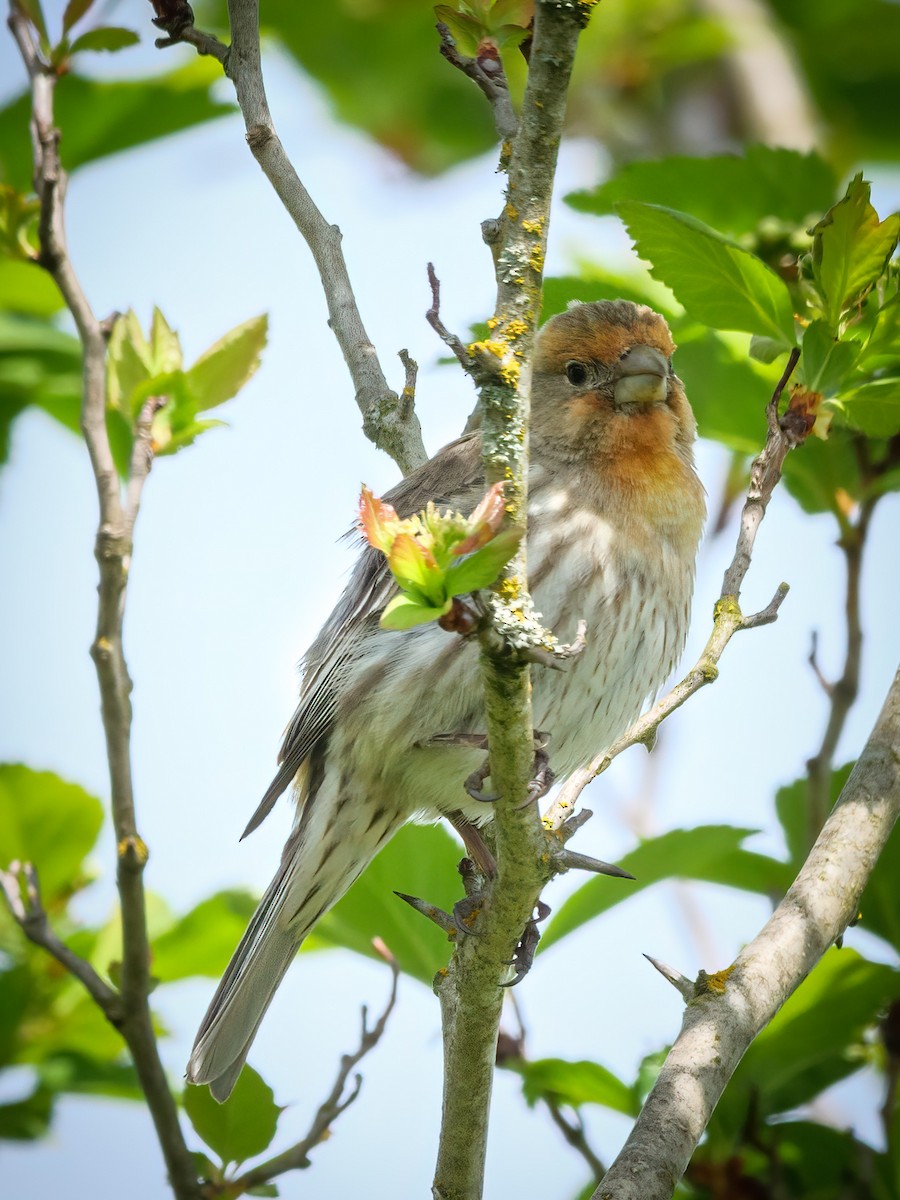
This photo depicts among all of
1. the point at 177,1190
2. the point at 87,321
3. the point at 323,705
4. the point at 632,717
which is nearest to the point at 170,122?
the point at 87,321

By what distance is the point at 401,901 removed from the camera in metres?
4.12

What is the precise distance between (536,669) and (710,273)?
1.43 metres

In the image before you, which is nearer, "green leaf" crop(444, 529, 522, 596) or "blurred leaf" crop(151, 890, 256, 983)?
"green leaf" crop(444, 529, 522, 596)

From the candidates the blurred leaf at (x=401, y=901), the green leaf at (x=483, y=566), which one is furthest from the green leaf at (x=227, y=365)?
the green leaf at (x=483, y=566)

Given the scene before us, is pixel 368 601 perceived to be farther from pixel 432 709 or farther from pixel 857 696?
pixel 857 696

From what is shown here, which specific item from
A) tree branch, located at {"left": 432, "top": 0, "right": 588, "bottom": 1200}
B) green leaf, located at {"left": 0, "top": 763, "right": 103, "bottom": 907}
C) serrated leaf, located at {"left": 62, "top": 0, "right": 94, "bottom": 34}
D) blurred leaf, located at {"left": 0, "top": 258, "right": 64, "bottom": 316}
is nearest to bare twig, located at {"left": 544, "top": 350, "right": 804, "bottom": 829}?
tree branch, located at {"left": 432, "top": 0, "right": 588, "bottom": 1200}

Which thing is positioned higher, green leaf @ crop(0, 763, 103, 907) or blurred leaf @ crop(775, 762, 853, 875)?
green leaf @ crop(0, 763, 103, 907)

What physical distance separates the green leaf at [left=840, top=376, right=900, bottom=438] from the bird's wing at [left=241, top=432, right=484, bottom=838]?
1.39 metres

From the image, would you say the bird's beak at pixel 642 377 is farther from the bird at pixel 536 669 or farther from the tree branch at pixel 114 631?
the tree branch at pixel 114 631

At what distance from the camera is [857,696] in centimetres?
390

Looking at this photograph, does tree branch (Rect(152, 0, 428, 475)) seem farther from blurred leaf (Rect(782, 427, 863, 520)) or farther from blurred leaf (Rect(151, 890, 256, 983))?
blurred leaf (Rect(151, 890, 256, 983))

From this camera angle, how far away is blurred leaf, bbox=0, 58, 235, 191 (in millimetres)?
4598

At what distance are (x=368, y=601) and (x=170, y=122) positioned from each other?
181 centimetres

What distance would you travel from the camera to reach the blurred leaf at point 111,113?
4.60 metres
